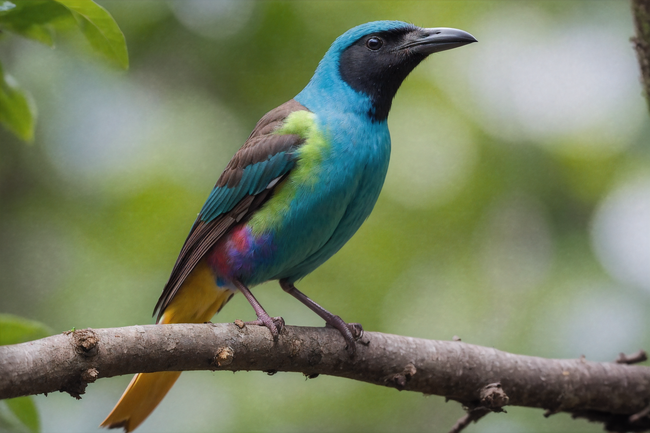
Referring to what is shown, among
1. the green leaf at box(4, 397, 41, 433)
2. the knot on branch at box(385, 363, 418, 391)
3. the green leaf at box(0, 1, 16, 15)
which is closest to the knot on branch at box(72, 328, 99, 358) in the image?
the green leaf at box(4, 397, 41, 433)

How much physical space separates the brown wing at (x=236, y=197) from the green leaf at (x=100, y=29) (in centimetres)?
Result: 121

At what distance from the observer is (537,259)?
580 cm

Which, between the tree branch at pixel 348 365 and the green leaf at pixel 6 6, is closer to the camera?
the green leaf at pixel 6 6

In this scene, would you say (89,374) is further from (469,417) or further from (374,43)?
(374,43)

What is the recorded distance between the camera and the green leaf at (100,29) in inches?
102

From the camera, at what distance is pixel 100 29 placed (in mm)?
2707

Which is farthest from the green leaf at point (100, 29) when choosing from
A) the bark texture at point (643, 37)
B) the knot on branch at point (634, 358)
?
the knot on branch at point (634, 358)

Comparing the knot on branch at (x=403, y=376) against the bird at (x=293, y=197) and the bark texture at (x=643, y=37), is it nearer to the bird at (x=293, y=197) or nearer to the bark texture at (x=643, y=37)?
the bird at (x=293, y=197)

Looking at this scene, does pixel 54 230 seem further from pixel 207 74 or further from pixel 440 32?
pixel 440 32

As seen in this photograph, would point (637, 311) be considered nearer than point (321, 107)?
No

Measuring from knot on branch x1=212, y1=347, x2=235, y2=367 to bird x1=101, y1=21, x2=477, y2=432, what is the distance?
1.11 feet

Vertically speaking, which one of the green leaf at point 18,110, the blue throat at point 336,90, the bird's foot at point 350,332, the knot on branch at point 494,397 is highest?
the blue throat at point 336,90

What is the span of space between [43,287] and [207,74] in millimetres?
2251

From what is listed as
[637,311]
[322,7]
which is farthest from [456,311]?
[322,7]
